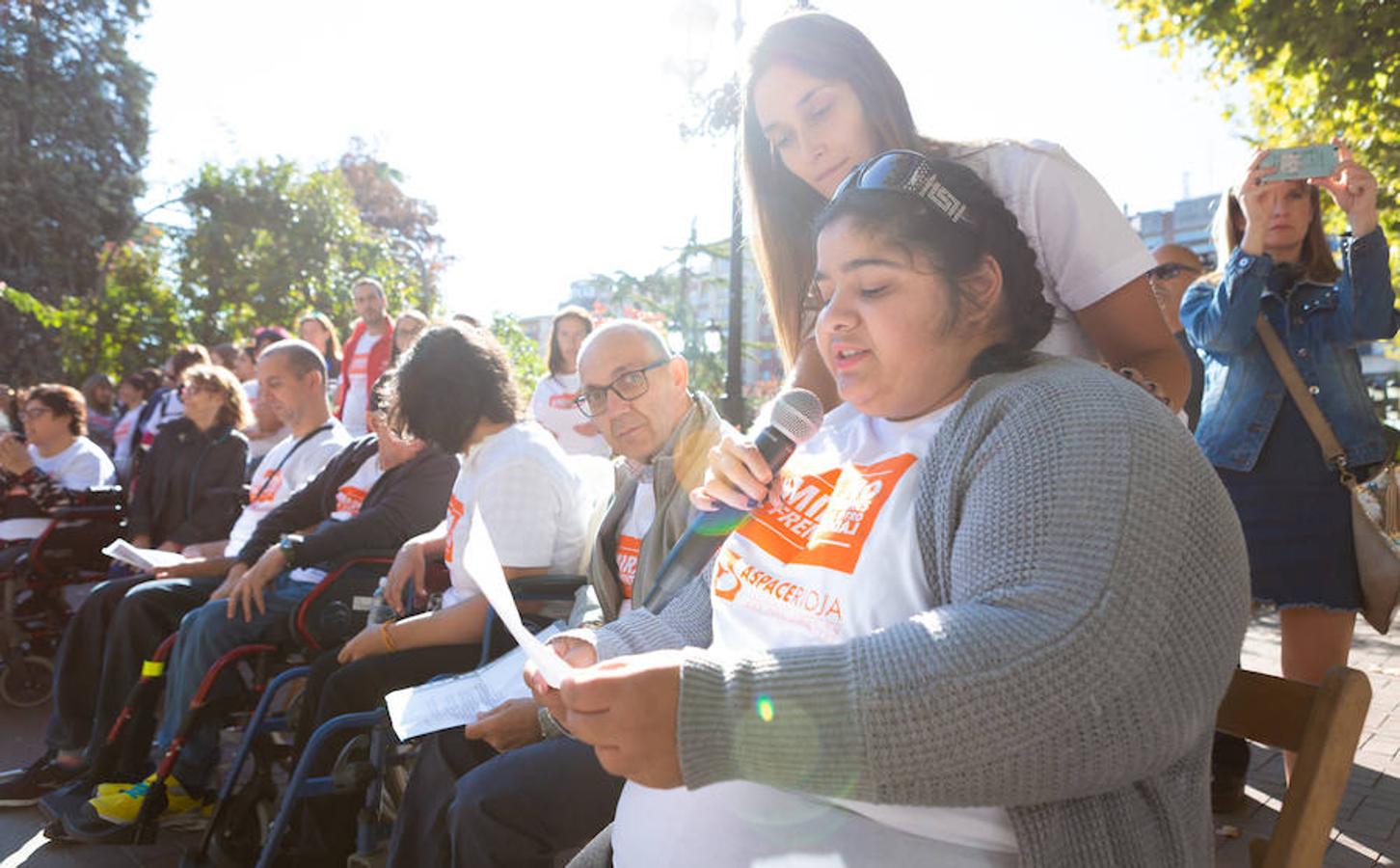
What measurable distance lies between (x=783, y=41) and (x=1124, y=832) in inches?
64.6

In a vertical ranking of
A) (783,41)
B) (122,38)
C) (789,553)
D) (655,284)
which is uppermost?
(122,38)

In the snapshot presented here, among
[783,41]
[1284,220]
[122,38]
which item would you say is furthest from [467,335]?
[122,38]

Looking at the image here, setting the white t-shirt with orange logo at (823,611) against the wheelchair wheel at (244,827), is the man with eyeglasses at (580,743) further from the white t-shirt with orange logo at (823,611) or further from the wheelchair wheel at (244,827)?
the wheelchair wheel at (244,827)

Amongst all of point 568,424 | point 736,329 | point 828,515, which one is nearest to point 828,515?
point 828,515

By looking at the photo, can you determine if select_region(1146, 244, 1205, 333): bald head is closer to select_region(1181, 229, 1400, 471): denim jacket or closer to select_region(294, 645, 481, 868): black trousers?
select_region(1181, 229, 1400, 471): denim jacket

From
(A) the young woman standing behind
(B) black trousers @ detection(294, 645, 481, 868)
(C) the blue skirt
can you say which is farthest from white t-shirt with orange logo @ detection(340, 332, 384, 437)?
(C) the blue skirt

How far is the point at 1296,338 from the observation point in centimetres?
309

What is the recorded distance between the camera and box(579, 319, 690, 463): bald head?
Answer: 3.10m

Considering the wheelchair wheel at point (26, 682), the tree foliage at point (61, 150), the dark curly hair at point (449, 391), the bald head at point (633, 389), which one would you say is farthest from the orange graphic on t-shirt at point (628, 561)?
the tree foliage at point (61, 150)

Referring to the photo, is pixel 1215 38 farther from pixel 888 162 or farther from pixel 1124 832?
pixel 1124 832

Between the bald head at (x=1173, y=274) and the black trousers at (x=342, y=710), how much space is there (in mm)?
3389

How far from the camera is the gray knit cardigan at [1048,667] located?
37.8 inches

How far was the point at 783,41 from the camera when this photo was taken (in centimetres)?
209

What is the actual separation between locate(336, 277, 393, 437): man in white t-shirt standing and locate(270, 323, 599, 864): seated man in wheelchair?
12.8 feet
